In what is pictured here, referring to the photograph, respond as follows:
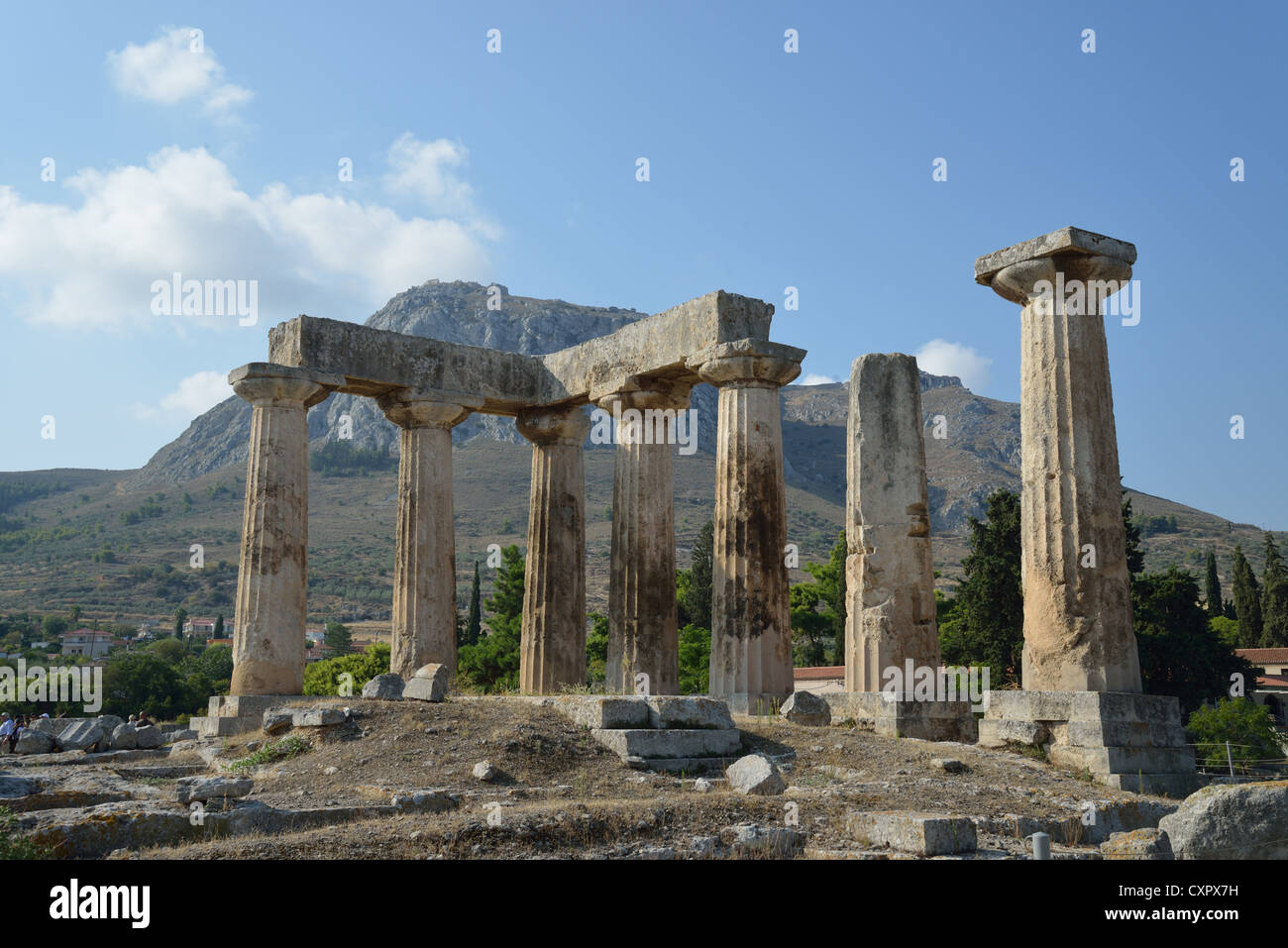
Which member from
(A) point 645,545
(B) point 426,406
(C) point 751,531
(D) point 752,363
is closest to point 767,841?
(C) point 751,531

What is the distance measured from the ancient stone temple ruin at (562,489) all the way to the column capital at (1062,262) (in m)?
5.26

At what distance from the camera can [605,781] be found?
14273 millimetres

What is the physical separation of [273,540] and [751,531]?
8.98 meters

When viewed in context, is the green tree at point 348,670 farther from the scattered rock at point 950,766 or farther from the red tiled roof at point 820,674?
→ the scattered rock at point 950,766

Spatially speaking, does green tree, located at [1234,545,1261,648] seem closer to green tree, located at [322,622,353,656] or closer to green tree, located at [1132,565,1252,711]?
green tree, located at [1132,565,1252,711]

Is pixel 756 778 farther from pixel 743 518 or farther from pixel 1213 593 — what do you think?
pixel 1213 593

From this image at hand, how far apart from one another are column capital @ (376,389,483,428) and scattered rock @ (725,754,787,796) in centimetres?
1310

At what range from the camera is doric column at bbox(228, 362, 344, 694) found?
22.4m

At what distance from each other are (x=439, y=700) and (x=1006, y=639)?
117 ft

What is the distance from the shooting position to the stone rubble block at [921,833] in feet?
32.9

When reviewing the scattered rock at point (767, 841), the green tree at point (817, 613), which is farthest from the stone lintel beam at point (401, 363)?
the green tree at point (817, 613)

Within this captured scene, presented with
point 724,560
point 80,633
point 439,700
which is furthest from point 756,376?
point 80,633

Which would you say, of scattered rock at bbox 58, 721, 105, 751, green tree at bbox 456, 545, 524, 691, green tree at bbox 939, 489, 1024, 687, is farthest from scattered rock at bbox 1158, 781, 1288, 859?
green tree at bbox 939, 489, 1024, 687
